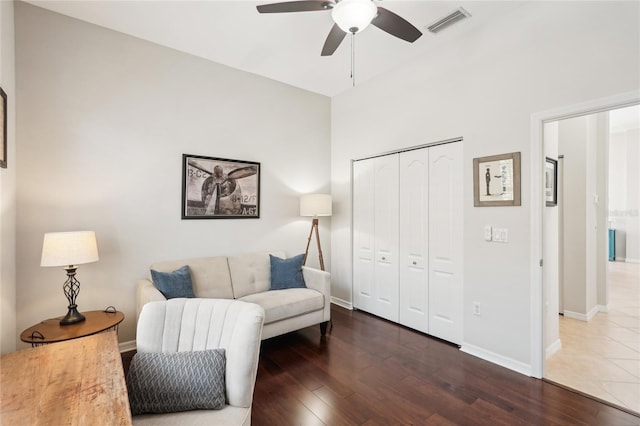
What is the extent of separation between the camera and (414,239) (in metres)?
3.48

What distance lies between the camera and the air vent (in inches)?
102

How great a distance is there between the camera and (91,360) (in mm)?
1461

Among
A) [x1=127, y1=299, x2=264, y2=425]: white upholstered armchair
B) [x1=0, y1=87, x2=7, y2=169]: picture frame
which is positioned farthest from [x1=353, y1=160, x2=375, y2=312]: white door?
[x1=0, y1=87, x2=7, y2=169]: picture frame

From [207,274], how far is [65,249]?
1212mm

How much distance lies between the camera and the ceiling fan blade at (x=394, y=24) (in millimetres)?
2016

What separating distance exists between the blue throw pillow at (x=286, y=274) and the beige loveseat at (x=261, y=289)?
0.08 m

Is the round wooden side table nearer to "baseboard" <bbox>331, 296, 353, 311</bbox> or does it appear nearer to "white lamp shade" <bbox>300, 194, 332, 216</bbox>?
"white lamp shade" <bbox>300, 194, 332, 216</bbox>

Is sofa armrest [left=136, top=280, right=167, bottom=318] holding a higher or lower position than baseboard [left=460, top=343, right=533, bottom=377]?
higher

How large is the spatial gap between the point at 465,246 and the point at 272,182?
2.41m

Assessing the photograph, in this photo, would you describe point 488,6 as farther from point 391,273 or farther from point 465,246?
point 391,273

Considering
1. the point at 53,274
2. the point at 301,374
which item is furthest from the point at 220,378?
the point at 53,274

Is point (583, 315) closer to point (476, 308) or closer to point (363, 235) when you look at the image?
point (476, 308)

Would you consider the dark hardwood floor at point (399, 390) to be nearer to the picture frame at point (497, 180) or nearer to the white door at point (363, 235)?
the white door at point (363, 235)

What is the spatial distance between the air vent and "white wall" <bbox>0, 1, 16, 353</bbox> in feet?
11.2
